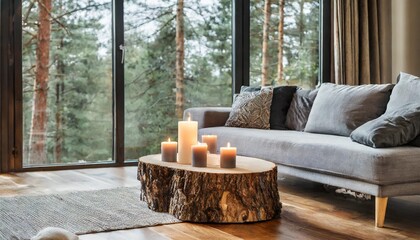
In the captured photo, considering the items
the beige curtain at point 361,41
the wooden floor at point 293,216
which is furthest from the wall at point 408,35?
the wooden floor at point 293,216

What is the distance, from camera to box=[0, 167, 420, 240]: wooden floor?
2.56 m

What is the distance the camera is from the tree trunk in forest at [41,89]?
14.9 feet

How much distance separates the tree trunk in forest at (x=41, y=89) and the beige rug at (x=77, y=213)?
1.23 m

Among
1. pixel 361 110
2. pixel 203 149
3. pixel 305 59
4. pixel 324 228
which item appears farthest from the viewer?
pixel 305 59

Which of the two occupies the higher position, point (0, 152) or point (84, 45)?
point (84, 45)

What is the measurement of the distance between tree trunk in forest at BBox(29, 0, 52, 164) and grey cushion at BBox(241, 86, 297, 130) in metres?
1.92

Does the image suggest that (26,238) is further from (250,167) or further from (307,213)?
(307,213)

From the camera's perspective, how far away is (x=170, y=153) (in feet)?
10.1

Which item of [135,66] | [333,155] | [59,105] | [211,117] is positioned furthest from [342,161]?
[59,105]

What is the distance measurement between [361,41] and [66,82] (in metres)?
3.09

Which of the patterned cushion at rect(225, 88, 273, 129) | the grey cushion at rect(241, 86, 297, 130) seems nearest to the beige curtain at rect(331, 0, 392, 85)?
the grey cushion at rect(241, 86, 297, 130)

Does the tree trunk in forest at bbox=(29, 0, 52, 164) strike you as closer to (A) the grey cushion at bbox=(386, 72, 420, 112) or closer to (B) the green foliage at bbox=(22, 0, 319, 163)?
(B) the green foliage at bbox=(22, 0, 319, 163)

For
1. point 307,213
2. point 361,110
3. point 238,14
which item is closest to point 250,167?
point 307,213

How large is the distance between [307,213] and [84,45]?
8.55ft
